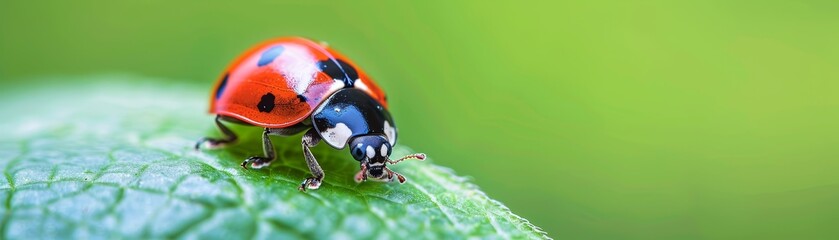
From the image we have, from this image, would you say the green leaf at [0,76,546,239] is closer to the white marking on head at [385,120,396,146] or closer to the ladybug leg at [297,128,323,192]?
the ladybug leg at [297,128,323,192]

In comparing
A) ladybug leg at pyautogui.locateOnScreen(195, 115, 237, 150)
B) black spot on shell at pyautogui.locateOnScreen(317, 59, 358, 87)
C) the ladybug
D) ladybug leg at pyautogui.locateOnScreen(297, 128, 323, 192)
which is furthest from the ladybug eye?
ladybug leg at pyautogui.locateOnScreen(195, 115, 237, 150)

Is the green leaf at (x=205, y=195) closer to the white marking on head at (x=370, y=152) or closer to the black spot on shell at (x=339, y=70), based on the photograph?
the white marking on head at (x=370, y=152)

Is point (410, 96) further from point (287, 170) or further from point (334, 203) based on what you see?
point (334, 203)

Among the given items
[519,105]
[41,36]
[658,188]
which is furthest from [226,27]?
[658,188]

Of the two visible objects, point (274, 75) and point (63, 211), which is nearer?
point (63, 211)

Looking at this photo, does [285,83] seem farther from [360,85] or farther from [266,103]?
[360,85]

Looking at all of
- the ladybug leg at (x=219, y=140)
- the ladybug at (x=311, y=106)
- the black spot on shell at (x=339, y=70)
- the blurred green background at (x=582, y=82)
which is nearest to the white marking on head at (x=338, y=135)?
the ladybug at (x=311, y=106)
